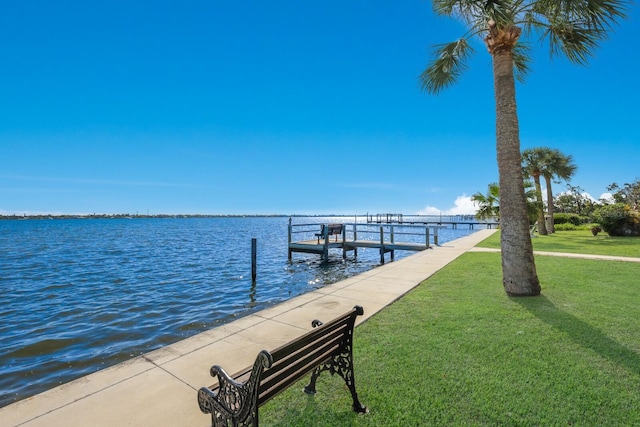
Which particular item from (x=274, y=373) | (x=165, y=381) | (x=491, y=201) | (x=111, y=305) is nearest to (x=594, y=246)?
(x=491, y=201)

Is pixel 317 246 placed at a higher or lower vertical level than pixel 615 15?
lower

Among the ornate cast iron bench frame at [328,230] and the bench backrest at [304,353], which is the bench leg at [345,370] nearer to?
the bench backrest at [304,353]

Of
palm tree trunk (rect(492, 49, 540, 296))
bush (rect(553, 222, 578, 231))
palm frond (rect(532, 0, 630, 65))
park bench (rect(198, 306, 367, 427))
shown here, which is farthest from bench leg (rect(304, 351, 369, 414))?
bush (rect(553, 222, 578, 231))

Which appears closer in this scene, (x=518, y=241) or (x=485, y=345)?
(x=485, y=345)

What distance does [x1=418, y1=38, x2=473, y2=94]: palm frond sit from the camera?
325 inches

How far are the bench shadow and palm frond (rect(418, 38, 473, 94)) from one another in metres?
5.99

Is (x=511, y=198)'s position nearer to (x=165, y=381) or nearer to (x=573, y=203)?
(x=165, y=381)

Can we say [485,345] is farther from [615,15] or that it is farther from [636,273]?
[636,273]

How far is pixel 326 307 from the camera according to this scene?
624 cm

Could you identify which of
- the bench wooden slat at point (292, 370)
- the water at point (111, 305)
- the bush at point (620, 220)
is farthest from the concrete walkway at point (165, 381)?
the bush at point (620, 220)

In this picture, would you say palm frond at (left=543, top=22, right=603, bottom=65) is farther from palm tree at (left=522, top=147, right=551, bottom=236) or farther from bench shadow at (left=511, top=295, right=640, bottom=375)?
palm tree at (left=522, top=147, right=551, bottom=236)

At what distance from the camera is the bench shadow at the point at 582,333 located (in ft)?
12.4

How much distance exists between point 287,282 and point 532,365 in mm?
9966

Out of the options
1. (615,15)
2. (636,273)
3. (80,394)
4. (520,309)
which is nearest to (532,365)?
(520,309)
